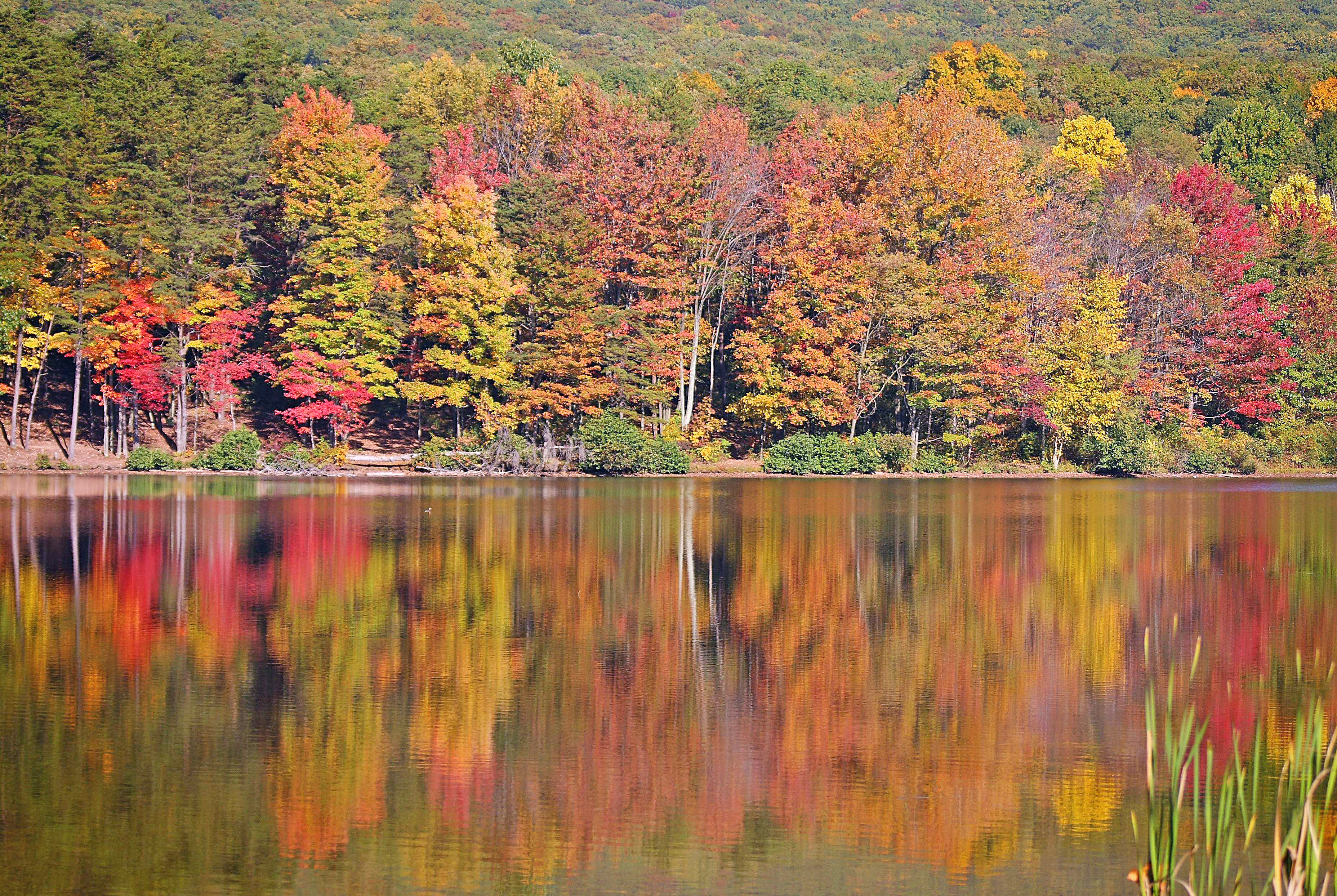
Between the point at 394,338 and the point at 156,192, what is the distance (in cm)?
833

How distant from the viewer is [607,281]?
2008 inches

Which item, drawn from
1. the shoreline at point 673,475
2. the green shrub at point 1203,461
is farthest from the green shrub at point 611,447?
the green shrub at point 1203,461

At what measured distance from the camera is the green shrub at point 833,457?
154 feet

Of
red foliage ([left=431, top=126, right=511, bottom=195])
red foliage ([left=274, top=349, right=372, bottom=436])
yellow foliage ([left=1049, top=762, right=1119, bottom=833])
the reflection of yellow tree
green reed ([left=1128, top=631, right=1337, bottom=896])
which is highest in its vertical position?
red foliage ([left=431, top=126, right=511, bottom=195])

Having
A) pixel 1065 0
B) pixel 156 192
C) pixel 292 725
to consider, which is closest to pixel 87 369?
pixel 156 192

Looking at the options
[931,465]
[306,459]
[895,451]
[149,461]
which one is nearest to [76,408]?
[149,461]

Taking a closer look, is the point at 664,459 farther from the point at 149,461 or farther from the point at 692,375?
the point at 149,461

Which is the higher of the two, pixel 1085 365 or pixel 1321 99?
pixel 1321 99

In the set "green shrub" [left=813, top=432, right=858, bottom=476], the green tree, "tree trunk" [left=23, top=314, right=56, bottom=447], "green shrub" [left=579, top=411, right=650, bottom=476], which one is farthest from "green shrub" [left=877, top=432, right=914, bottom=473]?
"tree trunk" [left=23, top=314, right=56, bottom=447]

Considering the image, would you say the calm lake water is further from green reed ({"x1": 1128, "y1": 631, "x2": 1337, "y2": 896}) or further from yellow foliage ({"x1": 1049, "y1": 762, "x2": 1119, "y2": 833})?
green reed ({"x1": 1128, "y1": 631, "x2": 1337, "y2": 896})

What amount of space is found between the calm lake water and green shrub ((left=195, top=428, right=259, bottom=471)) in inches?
771

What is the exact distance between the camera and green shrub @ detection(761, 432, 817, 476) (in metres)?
46.8

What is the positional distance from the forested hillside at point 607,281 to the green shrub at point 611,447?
0.18 metres

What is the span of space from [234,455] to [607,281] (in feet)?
45.2
